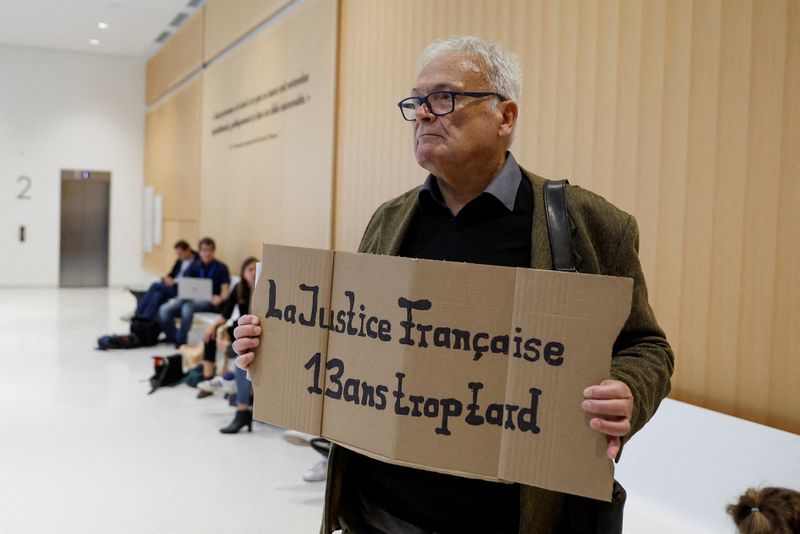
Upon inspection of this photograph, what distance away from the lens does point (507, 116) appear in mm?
1645

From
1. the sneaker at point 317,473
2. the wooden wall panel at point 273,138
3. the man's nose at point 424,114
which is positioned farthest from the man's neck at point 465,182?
the wooden wall panel at point 273,138

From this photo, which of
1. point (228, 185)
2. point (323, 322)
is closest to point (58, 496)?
point (323, 322)

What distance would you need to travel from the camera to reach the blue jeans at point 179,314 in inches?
346

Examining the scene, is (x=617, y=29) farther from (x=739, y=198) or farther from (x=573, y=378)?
(x=573, y=378)

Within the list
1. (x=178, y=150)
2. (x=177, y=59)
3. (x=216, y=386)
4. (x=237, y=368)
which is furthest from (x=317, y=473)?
(x=177, y=59)

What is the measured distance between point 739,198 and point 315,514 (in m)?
2.59

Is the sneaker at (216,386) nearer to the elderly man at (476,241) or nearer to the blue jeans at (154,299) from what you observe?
the blue jeans at (154,299)

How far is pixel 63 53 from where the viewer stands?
16.3m

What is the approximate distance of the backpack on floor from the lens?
8703mm

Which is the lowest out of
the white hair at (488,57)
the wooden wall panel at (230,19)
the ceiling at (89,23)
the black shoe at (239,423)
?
the black shoe at (239,423)

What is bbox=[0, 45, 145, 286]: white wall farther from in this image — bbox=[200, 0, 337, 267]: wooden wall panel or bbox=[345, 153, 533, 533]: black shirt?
bbox=[345, 153, 533, 533]: black shirt

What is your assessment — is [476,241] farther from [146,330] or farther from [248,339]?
[146,330]

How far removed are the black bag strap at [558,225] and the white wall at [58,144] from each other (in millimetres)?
16907

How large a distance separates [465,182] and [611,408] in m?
0.63
